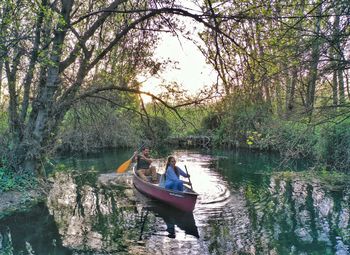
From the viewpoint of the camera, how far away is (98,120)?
42.5 feet

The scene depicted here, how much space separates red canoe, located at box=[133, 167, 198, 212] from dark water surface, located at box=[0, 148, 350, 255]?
0.22 meters

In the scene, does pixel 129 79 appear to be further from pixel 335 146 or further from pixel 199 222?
pixel 335 146

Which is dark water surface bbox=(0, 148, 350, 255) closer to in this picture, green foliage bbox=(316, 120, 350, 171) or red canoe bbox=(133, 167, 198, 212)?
red canoe bbox=(133, 167, 198, 212)

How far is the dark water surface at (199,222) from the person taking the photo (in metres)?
7.34

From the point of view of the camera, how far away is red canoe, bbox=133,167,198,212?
9820mm

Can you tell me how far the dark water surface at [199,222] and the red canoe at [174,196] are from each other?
22 cm

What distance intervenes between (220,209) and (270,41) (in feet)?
17.1

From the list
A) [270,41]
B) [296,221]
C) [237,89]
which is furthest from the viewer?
[296,221]

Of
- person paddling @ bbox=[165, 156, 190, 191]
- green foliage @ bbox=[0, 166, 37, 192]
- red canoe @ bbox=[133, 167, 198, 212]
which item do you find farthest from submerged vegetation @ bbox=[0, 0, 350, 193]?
red canoe @ bbox=[133, 167, 198, 212]

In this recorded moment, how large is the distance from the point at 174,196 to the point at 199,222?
4.08ft

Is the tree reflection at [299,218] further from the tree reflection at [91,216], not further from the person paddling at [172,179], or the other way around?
the tree reflection at [91,216]

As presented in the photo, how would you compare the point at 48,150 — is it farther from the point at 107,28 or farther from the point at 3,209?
the point at 107,28

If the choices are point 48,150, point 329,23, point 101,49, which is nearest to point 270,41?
point 329,23

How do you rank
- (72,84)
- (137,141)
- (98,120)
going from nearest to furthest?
(72,84)
(98,120)
(137,141)
